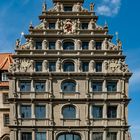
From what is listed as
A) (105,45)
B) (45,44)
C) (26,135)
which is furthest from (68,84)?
(26,135)

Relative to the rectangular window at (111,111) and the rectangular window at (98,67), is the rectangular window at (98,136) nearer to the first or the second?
the rectangular window at (111,111)

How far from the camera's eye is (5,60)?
5612cm

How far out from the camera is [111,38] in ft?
172

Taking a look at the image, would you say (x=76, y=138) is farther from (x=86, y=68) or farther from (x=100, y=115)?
(x=86, y=68)

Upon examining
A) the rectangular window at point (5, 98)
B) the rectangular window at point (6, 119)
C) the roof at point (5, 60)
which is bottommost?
the rectangular window at point (6, 119)

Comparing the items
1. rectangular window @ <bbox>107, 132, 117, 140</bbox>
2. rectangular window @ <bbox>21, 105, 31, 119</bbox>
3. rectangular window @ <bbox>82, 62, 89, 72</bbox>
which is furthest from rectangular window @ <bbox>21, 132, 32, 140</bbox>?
rectangular window @ <bbox>82, 62, 89, 72</bbox>

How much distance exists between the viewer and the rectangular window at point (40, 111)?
49.4 meters

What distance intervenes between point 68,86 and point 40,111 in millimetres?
4394

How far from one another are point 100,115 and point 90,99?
2.19 meters

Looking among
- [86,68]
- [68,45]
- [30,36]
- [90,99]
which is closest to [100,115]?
[90,99]

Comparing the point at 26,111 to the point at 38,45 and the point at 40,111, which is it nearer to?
the point at 40,111

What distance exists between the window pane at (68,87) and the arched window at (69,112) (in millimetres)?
1912

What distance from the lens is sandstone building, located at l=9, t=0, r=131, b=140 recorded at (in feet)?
161

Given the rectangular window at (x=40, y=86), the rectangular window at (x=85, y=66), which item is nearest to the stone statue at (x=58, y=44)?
the rectangular window at (x=85, y=66)
